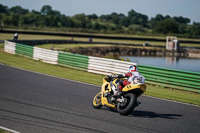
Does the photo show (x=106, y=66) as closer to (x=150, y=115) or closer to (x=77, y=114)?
(x=150, y=115)

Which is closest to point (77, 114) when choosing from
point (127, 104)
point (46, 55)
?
point (127, 104)

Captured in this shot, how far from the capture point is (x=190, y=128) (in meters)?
7.66

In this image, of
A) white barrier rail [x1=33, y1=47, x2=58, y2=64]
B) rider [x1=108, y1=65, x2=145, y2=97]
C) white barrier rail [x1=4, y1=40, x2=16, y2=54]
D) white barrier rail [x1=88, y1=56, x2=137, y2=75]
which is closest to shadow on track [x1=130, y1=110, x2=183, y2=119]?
rider [x1=108, y1=65, x2=145, y2=97]

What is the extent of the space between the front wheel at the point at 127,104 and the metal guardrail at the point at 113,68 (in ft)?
25.5

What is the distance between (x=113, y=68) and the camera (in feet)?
61.3

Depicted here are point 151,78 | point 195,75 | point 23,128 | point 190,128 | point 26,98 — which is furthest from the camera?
point 151,78

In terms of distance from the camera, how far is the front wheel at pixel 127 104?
26.1 feet

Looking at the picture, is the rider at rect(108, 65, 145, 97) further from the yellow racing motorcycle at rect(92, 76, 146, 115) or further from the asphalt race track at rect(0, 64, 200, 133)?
the asphalt race track at rect(0, 64, 200, 133)

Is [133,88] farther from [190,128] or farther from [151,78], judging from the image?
[151,78]

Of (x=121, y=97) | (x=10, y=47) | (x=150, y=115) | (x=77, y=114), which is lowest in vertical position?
(x=150, y=115)

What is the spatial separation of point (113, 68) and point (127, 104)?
1041 cm

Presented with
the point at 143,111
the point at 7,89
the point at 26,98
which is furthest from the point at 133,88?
the point at 7,89

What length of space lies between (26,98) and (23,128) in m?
3.39

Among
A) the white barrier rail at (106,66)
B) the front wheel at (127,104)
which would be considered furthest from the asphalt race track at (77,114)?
the white barrier rail at (106,66)
